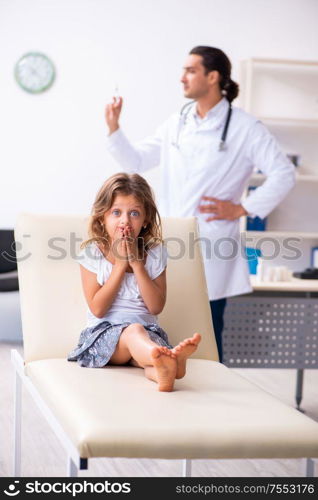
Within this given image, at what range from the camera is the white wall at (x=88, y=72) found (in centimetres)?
504

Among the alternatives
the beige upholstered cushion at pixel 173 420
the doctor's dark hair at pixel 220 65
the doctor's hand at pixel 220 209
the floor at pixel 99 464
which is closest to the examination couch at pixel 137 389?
the beige upholstered cushion at pixel 173 420

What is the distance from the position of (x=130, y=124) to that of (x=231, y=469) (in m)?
3.26

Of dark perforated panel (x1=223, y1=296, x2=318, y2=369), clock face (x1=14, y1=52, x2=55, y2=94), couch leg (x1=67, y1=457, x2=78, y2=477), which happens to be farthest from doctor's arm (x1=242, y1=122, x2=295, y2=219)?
clock face (x1=14, y1=52, x2=55, y2=94)

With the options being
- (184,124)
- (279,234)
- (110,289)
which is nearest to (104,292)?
(110,289)

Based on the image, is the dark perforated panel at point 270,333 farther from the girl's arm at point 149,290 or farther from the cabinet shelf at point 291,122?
the cabinet shelf at point 291,122

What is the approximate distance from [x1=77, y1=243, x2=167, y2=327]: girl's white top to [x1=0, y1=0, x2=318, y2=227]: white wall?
331 centimetres

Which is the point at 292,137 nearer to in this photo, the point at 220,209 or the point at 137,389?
the point at 220,209

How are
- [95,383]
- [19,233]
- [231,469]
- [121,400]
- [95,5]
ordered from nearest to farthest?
[121,400]
[95,383]
[19,233]
[231,469]
[95,5]

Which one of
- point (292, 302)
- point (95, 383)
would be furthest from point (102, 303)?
point (292, 302)

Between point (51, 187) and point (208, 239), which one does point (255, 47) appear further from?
point (208, 239)

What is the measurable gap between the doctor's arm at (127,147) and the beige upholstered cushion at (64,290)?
87 centimetres

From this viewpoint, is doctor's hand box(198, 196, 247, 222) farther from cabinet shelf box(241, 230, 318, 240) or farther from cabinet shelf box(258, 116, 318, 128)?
cabinet shelf box(258, 116, 318, 128)

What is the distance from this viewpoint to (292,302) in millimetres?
3043

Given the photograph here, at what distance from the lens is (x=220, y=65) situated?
8.94 feet
